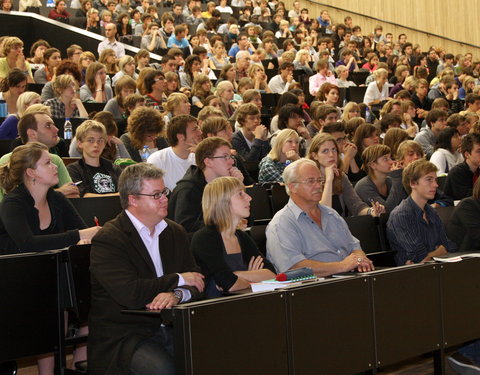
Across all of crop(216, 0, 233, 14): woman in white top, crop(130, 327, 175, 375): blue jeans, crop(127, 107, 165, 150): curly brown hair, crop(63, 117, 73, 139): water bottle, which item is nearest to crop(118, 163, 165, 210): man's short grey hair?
crop(130, 327, 175, 375): blue jeans

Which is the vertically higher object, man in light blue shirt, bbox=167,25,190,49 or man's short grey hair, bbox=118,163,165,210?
man in light blue shirt, bbox=167,25,190,49

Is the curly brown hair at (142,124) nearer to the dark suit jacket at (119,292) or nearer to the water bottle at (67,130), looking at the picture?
the water bottle at (67,130)

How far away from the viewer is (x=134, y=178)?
3.52 metres

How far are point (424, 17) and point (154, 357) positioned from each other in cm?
1796

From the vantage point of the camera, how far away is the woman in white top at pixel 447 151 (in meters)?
7.38

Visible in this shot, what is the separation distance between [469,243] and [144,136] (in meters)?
2.65

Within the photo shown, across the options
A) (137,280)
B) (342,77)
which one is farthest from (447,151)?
(342,77)

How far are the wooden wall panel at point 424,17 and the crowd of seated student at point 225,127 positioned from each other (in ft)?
19.8

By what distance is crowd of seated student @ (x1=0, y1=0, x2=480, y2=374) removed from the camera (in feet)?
15.4

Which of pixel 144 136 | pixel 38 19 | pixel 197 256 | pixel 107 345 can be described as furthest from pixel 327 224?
pixel 38 19

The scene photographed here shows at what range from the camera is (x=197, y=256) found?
3.89 metres

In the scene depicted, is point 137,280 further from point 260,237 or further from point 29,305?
point 260,237

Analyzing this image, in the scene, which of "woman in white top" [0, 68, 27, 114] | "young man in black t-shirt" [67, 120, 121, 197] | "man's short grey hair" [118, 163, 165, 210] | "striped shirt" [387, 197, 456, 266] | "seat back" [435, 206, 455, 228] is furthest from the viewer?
"woman in white top" [0, 68, 27, 114]

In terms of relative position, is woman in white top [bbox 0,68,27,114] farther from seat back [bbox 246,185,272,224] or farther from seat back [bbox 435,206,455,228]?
seat back [bbox 435,206,455,228]
